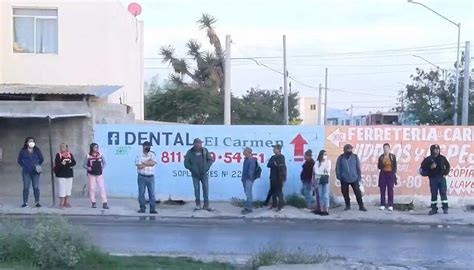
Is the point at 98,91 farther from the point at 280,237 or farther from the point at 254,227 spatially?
the point at 280,237

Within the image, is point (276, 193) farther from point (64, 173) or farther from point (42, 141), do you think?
point (42, 141)

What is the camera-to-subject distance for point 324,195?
774 inches

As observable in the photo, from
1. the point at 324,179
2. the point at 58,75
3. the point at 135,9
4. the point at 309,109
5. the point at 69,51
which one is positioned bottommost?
the point at 324,179

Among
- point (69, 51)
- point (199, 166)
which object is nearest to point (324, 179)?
point (199, 166)

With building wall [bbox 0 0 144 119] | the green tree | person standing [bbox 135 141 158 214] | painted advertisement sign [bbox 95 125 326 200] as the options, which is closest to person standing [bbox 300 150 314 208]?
painted advertisement sign [bbox 95 125 326 200]

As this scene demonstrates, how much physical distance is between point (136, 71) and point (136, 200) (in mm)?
16716

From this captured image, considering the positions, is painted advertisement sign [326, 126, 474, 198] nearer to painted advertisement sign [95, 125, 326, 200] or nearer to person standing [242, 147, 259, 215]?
painted advertisement sign [95, 125, 326, 200]

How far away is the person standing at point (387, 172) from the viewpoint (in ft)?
66.1

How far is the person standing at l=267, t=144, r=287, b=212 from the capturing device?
780 inches

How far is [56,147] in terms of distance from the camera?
22.5 metres

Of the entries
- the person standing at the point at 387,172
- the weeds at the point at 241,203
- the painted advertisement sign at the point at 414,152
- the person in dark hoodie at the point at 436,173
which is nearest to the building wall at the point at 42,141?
the weeds at the point at 241,203

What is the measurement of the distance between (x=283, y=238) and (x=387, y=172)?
236 inches

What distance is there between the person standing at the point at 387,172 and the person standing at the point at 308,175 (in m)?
1.69

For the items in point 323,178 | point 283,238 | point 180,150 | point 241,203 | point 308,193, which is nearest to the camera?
point 283,238
